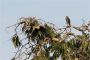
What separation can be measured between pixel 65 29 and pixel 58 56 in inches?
28.5

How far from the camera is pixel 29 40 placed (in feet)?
22.9

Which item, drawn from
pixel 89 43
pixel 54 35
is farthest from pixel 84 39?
pixel 54 35

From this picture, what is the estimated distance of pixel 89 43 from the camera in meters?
7.27

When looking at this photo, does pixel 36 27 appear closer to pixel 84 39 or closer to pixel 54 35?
pixel 54 35

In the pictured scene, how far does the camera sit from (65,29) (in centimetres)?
762

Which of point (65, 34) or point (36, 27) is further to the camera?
point (65, 34)

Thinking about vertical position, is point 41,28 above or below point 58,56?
above

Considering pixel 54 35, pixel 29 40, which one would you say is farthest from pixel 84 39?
pixel 29 40

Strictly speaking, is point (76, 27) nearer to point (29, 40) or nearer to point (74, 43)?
point (74, 43)

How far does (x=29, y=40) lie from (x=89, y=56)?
3.66 ft

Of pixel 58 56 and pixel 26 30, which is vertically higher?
pixel 26 30

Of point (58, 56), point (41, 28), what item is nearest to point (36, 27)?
point (41, 28)

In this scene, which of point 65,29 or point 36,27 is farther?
point 65,29

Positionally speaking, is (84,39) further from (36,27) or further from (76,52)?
(36,27)
